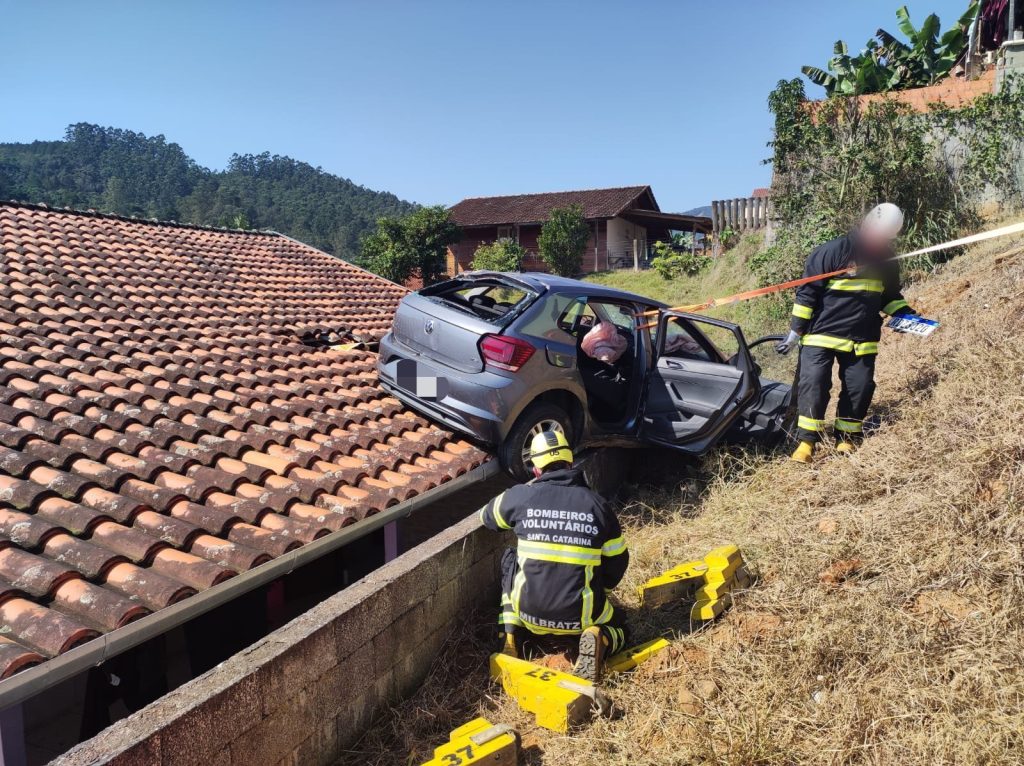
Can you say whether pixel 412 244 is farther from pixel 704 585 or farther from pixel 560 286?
pixel 704 585

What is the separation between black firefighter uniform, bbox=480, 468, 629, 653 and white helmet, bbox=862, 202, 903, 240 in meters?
3.39

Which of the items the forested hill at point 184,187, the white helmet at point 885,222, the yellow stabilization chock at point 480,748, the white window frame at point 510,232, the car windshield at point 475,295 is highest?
the forested hill at point 184,187

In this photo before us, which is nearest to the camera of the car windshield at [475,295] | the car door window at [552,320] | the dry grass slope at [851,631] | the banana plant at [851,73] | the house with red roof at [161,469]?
the dry grass slope at [851,631]

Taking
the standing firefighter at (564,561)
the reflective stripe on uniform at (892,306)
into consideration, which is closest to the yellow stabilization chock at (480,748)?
the standing firefighter at (564,561)

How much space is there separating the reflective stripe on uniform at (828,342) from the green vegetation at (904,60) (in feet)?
47.2

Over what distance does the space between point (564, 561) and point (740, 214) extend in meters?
18.3

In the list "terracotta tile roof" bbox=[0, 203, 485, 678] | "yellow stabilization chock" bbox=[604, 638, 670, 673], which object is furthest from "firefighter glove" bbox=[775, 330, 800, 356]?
"yellow stabilization chock" bbox=[604, 638, 670, 673]

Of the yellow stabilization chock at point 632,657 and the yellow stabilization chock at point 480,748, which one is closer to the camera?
the yellow stabilization chock at point 480,748

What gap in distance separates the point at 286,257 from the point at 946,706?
10154 mm

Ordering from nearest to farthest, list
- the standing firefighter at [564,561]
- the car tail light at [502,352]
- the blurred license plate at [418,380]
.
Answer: the standing firefighter at [564,561] < the car tail light at [502,352] < the blurred license plate at [418,380]

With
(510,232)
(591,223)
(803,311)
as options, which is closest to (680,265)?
(591,223)

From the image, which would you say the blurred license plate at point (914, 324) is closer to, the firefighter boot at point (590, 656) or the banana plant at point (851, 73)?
the firefighter boot at point (590, 656)

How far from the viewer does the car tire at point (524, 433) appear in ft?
17.5

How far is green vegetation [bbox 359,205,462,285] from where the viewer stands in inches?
1177
